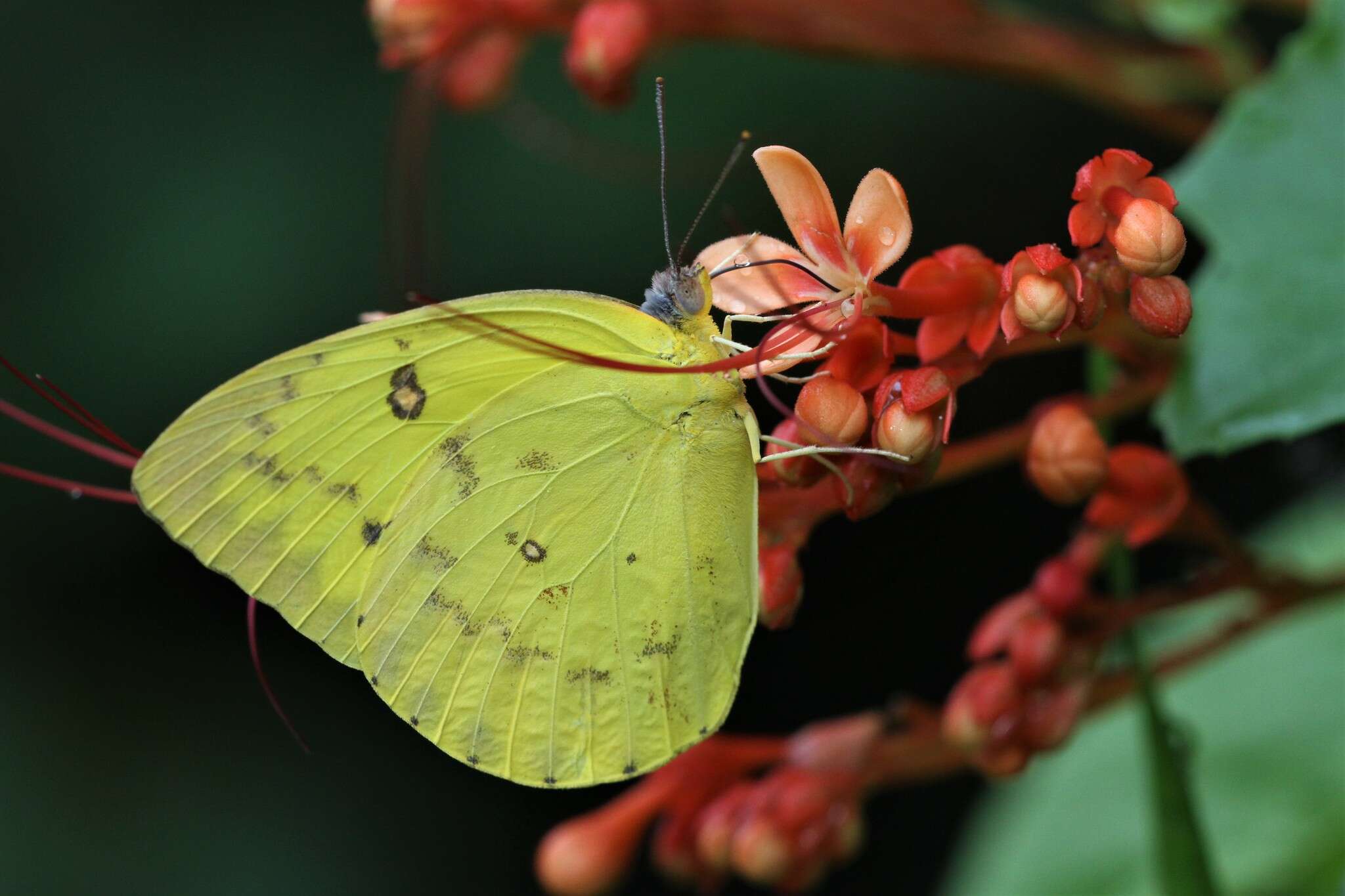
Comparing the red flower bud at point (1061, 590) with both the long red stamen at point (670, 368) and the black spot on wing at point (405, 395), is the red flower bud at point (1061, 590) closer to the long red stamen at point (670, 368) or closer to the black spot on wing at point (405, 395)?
the long red stamen at point (670, 368)

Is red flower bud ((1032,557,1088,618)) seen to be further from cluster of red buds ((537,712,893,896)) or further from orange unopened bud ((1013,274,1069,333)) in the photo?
orange unopened bud ((1013,274,1069,333))

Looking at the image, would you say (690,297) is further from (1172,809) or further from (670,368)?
(1172,809)

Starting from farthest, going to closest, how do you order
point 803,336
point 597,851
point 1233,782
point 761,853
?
point 1233,782
point 597,851
point 761,853
point 803,336

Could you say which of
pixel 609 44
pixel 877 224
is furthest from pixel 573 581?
pixel 609 44

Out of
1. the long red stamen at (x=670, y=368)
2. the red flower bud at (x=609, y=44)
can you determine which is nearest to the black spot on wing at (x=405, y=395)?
the long red stamen at (x=670, y=368)

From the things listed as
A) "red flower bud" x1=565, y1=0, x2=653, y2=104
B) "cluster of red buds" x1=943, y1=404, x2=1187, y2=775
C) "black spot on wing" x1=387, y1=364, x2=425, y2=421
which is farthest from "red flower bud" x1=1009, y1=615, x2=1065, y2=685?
"red flower bud" x1=565, y1=0, x2=653, y2=104

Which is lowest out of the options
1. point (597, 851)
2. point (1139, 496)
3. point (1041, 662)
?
point (597, 851)
